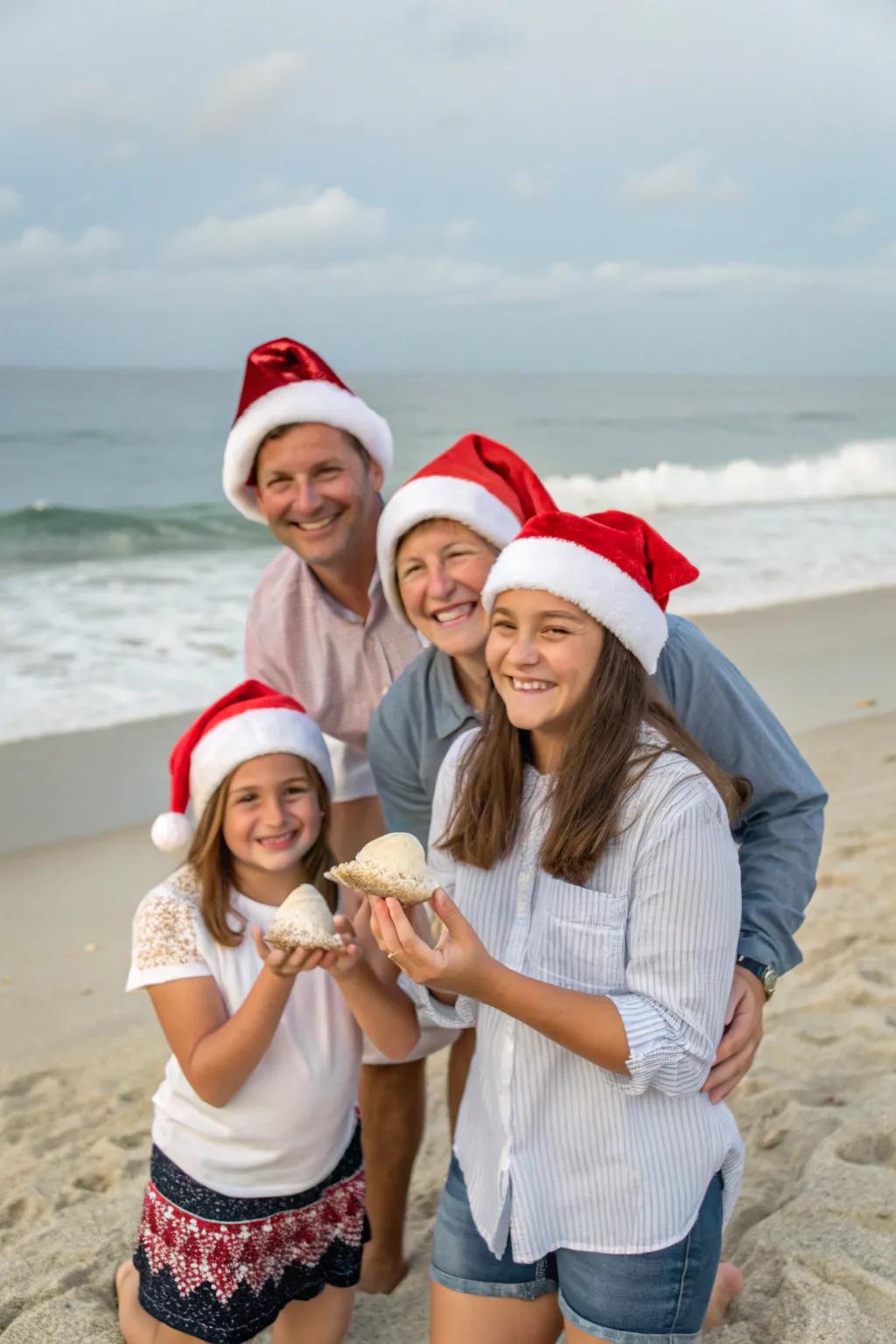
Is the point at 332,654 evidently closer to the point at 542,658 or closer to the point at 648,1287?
the point at 542,658

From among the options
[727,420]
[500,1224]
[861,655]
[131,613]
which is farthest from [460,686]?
[727,420]

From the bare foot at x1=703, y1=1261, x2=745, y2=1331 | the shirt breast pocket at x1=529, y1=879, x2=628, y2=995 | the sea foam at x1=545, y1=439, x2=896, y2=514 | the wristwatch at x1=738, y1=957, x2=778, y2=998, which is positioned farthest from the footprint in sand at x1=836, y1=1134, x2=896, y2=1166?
the sea foam at x1=545, y1=439, x2=896, y2=514

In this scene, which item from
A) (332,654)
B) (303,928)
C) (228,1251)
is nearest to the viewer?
(303,928)

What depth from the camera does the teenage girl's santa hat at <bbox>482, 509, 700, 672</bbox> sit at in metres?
2.23

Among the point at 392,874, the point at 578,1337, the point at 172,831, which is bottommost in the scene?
the point at 578,1337

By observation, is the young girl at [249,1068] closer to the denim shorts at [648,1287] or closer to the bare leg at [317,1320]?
the bare leg at [317,1320]

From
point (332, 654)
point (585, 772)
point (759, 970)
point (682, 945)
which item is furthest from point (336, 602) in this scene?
point (682, 945)

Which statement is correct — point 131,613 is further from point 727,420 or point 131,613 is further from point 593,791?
point 727,420

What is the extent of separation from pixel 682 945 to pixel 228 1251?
1.23 meters

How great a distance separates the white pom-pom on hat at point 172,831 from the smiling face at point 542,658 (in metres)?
0.91

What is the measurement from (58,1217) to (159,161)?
35340 millimetres

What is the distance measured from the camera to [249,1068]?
254cm

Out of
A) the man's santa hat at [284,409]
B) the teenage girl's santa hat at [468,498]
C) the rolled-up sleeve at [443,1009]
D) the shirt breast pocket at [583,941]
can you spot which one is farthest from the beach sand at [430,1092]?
the man's santa hat at [284,409]

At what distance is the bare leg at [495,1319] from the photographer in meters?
2.37
